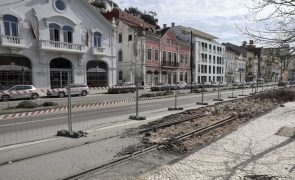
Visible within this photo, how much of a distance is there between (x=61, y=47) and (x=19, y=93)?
9.95 meters

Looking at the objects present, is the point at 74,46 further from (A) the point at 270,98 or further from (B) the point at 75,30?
(A) the point at 270,98

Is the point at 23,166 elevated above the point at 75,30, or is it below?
below

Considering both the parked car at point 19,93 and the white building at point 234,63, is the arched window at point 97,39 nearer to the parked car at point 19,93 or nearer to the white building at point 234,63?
the parked car at point 19,93

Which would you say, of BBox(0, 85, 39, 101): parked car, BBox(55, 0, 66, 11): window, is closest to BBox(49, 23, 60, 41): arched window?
BBox(55, 0, 66, 11): window

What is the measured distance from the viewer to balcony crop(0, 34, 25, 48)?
30531mm

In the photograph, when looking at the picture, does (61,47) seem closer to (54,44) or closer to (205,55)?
(54,44)

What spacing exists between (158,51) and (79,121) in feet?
147

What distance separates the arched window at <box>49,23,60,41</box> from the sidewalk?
3115 cm

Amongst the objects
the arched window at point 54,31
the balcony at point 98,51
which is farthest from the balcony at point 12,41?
the balcony at point 98,51

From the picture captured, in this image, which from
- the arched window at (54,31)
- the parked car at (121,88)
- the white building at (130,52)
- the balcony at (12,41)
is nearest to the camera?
the balcony at (12,41)

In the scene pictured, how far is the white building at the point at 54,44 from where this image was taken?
31.9m

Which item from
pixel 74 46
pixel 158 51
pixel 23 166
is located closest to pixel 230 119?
pixel 23 166

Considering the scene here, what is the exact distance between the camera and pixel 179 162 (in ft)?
21.3

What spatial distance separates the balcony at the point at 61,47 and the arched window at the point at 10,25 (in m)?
3.10
